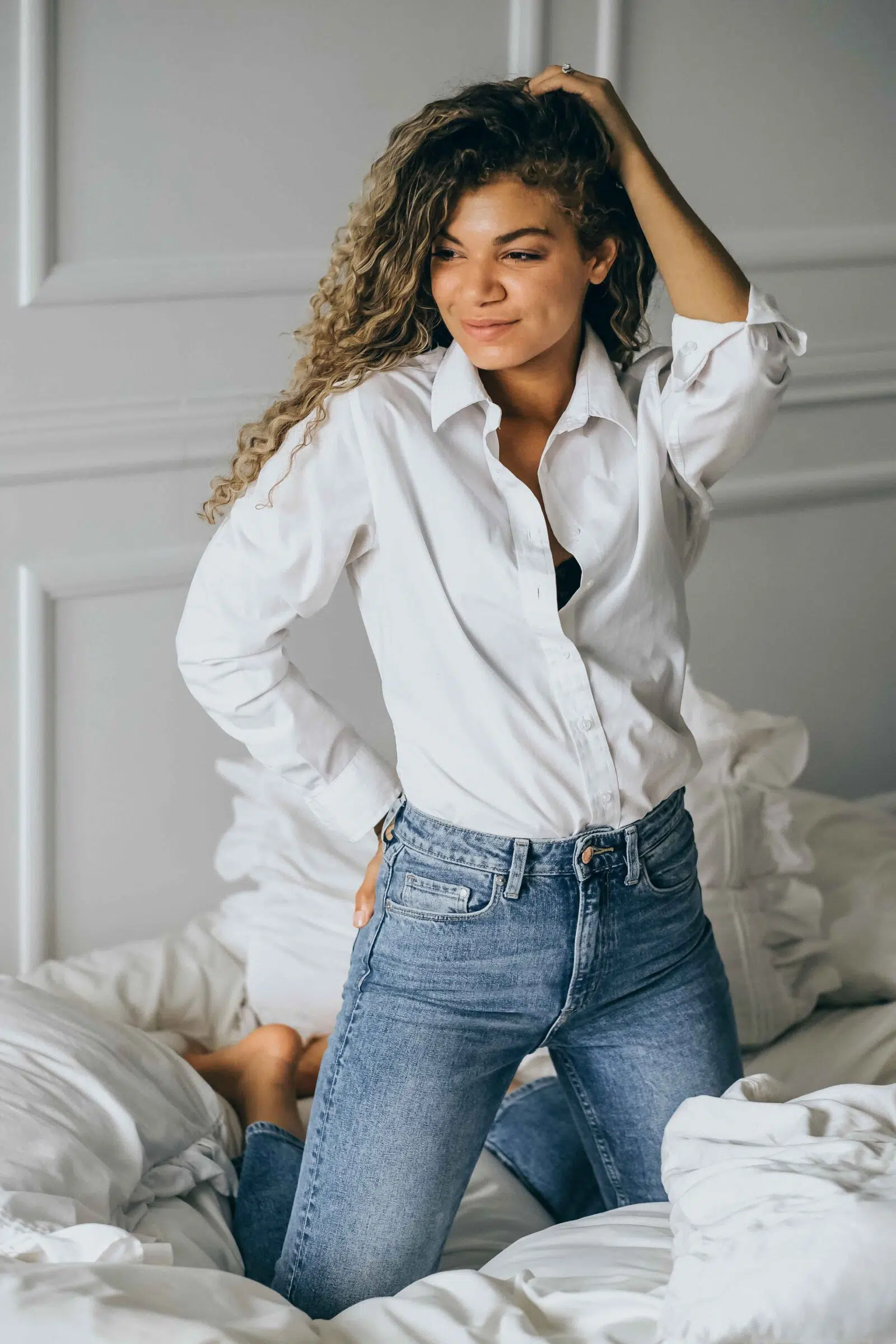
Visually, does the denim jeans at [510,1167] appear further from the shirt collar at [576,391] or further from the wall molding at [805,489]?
the wall molding at [805,489]

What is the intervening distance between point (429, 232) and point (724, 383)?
1.04 ft

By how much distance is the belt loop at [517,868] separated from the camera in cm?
139

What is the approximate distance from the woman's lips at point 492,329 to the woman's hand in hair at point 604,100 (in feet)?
0.64

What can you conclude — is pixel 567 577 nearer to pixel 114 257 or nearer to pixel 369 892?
pixel 369 892

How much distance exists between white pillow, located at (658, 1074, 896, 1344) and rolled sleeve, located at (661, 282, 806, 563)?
0.62 meters

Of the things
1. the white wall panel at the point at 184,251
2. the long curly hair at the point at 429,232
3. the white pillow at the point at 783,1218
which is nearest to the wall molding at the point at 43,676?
the white wall panel at the point at 184,251

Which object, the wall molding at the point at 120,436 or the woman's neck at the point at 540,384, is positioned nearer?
the woman's neck at the point at 540,384

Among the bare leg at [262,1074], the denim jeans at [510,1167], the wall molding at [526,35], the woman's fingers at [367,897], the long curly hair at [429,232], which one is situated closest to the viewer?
the long curly hair at [429,232]

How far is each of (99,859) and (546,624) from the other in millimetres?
1230

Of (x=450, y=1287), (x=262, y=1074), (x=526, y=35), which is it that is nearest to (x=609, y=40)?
(x=526, y=35)

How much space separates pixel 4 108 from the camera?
1.98 meters

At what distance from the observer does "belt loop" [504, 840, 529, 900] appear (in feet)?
4.56

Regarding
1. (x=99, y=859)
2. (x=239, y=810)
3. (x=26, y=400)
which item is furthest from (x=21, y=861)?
(x=26, y=400)

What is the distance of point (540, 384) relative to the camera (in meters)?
1.48
